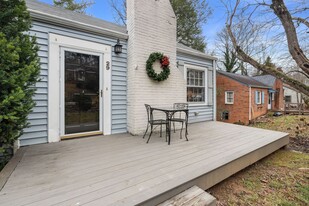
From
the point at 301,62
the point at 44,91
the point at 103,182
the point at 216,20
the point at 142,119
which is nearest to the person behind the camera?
the point at 103,182

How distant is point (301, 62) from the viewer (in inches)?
179

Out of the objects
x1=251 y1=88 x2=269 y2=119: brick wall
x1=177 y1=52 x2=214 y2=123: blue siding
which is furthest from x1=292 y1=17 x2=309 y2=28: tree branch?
x1=251 y1=88 x2=269 y2=119: brick wall

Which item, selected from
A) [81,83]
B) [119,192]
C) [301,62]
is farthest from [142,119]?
[301,62]

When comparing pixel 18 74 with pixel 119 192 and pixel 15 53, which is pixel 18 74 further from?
pixel 119 192

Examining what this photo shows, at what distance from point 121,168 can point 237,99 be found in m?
11.7

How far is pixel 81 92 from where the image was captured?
3836mm

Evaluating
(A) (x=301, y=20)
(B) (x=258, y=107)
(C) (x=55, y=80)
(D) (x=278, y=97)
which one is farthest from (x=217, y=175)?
(D) (x=278, y=97)

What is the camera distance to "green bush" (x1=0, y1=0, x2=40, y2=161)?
6.50 feet

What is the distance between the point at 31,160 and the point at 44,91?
53.7 inches

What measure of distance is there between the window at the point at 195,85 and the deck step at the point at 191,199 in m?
4.52

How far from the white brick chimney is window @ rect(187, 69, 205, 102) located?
1.65 meters

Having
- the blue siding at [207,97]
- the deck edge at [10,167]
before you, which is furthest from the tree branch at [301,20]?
the deck edge at [10,167]

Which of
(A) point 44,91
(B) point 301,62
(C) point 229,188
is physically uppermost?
(B) point 301,62

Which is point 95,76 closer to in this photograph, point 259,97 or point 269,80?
point 259,97
